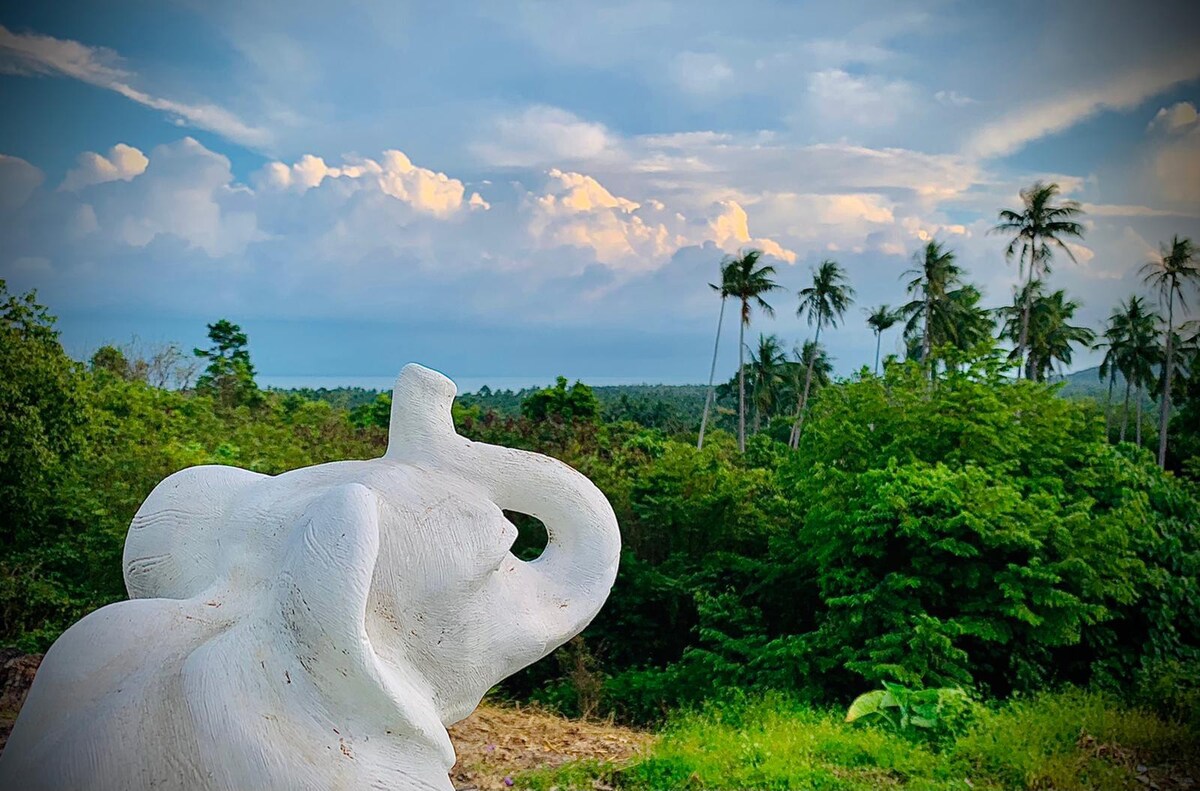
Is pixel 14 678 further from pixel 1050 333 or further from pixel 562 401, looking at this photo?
pixel 1050 333

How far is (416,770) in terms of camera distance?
107 inches

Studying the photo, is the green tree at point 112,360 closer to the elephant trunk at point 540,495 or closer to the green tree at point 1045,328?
the elephant trunk at point 540,495

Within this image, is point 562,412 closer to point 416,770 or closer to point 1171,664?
point 1171,664

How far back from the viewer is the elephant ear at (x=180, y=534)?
3.23 m

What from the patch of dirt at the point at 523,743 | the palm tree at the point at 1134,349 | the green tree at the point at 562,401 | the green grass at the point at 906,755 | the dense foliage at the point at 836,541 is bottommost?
the patch of dirt at the point at 523,743

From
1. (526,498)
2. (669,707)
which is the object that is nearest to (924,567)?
(669,707)

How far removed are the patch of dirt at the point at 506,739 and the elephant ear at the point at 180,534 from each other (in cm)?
319

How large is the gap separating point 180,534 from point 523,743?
4.55 m

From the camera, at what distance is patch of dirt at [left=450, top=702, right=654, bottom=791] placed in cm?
620

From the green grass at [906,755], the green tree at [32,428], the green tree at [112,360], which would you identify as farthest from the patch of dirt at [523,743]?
→ the green tree at [112,360]

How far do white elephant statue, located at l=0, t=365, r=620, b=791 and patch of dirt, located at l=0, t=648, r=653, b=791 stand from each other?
9.67 feet

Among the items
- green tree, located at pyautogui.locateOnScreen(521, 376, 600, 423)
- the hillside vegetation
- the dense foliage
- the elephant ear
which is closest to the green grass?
the hillside vegetation

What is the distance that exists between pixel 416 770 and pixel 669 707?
6.25m

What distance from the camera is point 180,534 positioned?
3277 millimetres
